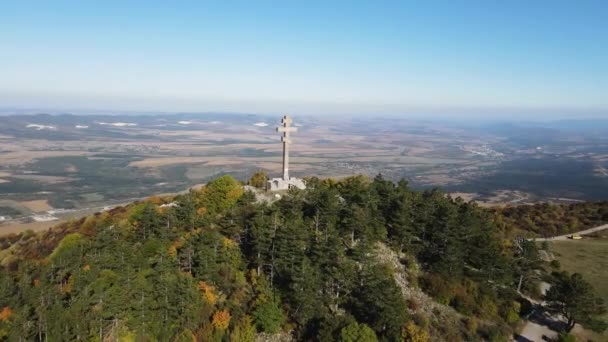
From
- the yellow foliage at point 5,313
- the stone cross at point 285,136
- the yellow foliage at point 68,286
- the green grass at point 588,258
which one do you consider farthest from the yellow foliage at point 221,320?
the green grass at point 588,258

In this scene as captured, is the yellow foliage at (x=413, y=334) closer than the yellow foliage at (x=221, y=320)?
Yes

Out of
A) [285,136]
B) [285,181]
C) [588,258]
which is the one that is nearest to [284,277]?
[285,181]

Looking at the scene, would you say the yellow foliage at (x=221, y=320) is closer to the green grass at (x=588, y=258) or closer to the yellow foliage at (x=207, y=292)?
the yellow foliage at (x=207, y=292)

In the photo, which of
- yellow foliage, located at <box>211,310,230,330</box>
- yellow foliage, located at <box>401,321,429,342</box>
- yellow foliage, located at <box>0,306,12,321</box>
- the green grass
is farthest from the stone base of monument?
the green grass

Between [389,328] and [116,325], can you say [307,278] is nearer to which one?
[389,328]

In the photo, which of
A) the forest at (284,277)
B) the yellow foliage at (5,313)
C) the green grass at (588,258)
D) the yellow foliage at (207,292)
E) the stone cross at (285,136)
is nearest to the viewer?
the yellow foliage at (5,313)

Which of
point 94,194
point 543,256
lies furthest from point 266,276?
point 94,194

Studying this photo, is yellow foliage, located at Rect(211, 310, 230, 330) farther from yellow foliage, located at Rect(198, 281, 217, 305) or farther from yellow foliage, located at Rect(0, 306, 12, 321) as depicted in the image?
yellow foliage, located at Rect(0, 306, 12, 321)
